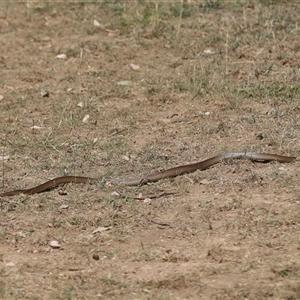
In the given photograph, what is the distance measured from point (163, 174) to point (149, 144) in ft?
2.48

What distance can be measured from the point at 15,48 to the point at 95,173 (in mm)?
3237

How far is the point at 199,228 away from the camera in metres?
5.22

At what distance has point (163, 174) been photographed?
5973 mm

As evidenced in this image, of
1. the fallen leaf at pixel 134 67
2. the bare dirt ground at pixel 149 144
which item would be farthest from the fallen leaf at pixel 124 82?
the fallen leaf at pixel 134 67

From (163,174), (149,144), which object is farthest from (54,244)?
(149,144)

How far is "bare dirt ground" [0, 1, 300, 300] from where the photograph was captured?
474 cm

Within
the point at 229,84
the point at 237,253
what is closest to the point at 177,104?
the point at 229,84

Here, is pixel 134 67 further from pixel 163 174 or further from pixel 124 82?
pixel 163 174

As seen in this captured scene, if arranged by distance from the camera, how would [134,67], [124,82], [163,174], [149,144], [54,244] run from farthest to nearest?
[134,67] → [124,82] → [149,144] → [163,174] → [54,244]

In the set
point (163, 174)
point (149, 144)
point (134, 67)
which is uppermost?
point (163, 174)

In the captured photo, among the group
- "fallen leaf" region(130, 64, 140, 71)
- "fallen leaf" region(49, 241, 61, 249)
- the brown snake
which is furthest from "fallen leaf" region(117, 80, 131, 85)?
"fallen leaf" region(49, 241, 61, 249)

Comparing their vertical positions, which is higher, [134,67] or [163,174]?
[163,174]

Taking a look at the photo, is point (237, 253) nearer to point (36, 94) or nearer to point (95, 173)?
point (95, 173)

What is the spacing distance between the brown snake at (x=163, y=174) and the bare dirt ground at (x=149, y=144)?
0.05 m
